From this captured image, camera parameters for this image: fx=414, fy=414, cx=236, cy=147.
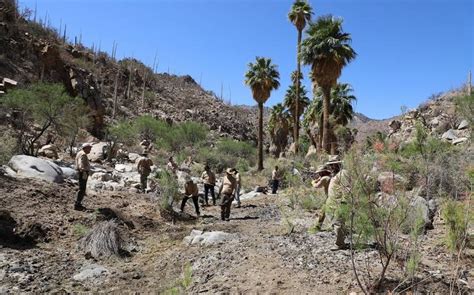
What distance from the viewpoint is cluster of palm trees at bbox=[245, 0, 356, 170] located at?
80.3ft

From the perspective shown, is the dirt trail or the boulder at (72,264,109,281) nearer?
the dirt trail

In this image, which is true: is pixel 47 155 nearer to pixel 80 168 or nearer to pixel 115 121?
pixel 80 168

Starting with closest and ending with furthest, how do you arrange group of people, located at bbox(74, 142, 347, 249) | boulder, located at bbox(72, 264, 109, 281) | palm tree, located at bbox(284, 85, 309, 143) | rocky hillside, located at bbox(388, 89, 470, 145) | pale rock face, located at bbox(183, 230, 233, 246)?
group of people, located at bbox(74, 142, 347, 249) → boulder, located at bbox(72, 264, 109, 281) → pale rock face, located at bbox(183, 230, 233, 246) → rocky hillside, located at bbox(388, 89, 470, 145) → palm tree, located at bbox(284, 85, 309, 143)

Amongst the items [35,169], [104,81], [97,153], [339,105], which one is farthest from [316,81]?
[104,81]

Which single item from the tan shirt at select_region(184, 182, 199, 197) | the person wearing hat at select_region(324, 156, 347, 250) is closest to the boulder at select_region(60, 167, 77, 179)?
the tan shirt at select_region(184, 182, 199, 197)

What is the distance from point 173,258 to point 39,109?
18.5 metres

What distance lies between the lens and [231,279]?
20.1 ft

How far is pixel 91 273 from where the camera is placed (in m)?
6.96

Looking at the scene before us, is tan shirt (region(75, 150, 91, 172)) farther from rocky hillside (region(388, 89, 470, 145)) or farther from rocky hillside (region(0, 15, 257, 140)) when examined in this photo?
rocky hillside (region(388, 89, 470, 145))

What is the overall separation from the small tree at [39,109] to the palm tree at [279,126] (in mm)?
24487

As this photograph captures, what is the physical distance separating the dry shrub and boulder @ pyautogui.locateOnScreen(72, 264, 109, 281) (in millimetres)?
511

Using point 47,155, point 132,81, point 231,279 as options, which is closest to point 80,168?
point 231,279

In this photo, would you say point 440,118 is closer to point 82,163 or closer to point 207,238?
point 207,238

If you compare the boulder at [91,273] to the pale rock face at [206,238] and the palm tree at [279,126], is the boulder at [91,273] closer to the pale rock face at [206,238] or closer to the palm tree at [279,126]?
the pale rock face at [206,238]
